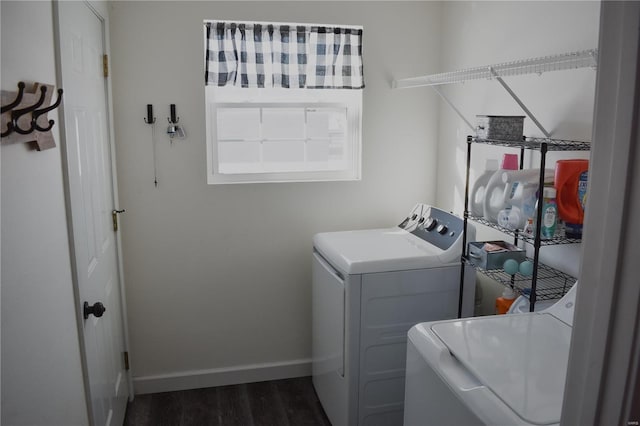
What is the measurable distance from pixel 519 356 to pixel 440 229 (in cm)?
115

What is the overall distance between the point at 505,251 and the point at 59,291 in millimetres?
1613

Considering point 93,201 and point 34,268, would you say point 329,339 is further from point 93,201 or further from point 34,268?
point 34,268

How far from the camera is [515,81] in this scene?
7.97ft

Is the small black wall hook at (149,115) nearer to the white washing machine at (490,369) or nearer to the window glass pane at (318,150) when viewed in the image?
A: the window glass pane at (318,150)

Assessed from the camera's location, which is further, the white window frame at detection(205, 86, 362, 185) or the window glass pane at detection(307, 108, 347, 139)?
the window glass pane at detection(307, 108, 347, 139)

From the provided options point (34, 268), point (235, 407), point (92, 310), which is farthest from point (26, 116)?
point (235, 407)

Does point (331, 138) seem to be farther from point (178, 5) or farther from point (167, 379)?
point (167, 379)

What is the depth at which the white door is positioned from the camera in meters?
1.80

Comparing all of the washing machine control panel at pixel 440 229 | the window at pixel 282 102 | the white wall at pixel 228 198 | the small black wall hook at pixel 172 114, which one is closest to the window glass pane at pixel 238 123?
the window at pixel 282 102

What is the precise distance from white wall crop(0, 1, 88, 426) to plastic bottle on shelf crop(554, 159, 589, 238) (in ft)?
5.49

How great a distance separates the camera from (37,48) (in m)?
1.47

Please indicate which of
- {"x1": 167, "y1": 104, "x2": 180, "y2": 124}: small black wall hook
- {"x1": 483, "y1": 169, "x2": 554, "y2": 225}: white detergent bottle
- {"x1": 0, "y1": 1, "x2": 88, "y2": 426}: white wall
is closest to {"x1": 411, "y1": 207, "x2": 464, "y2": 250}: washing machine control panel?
{"x1": 483, "y1": 169, "x2": 554, "y2": 225}: white detergent bottle

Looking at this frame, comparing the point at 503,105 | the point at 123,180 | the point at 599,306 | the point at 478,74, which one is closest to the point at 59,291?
the point at 123,180

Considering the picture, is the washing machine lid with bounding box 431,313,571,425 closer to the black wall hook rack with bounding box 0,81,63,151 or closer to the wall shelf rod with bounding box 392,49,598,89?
the wall shelf rod with bounding box 392,49,598,89
